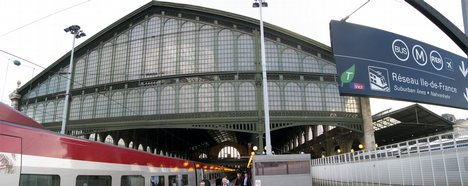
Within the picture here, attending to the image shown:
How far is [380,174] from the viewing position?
791 inches

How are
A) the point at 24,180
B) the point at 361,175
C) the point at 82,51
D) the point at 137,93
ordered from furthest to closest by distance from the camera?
the point at 82,51, the point at 137,93, the point at 361,175, the point at 24,180

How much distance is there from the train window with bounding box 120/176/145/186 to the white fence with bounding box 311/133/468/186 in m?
10.5

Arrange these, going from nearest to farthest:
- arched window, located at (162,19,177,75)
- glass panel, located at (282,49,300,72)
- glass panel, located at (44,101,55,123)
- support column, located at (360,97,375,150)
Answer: support column, located at (360,97,375,150)
glass panel, located at (282,49,300,72)
arched window, located at (162,19,177,75)
glass panel, located at (44,101,55,123)

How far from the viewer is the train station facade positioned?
134ft

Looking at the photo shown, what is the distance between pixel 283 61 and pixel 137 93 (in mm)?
16090

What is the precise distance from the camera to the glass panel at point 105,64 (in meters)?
47.6

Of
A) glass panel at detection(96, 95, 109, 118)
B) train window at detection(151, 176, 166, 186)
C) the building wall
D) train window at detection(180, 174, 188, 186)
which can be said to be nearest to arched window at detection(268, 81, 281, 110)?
the building wall

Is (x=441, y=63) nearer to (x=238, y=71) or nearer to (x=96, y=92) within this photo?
(x=238, y=71)

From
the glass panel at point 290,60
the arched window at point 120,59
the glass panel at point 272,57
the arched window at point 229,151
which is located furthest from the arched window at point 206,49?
the arched window at point 229,151

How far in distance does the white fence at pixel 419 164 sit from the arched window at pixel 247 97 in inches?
659

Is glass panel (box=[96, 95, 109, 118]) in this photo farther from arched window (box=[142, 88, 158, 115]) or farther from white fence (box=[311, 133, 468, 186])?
white fence (box=[311, 133, 468, 186])

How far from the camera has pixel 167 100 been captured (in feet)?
141

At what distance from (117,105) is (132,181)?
33.0 m

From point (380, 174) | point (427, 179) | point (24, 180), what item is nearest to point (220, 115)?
point (380, 174)
